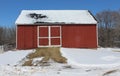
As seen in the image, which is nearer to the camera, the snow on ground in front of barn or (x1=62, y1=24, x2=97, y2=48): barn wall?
the snow on ground in front of barn

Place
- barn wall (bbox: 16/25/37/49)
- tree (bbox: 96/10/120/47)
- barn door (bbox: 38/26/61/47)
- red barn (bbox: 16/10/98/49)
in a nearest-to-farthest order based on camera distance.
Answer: barn door (bbox: 38/26/61/47), red barn (bbox: 16/10/98/49), barn wall (bbox: 16/25/37/49), tree (bbox: 96/10/120/47)

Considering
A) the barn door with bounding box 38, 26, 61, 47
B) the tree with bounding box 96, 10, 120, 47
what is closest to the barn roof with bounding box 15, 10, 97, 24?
the barn door with bounding box 38, 26, 61, 47

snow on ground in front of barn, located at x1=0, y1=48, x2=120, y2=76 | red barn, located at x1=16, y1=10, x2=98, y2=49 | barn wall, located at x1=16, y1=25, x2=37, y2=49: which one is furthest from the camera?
barn wall, located at x1=16, y1=25, x2=37, y2=49

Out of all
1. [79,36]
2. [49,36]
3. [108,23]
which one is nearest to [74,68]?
[49,36]

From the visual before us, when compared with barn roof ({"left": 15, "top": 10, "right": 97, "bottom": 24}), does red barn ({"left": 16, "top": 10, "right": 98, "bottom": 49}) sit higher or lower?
lower

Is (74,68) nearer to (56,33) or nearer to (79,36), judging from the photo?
(56,33)

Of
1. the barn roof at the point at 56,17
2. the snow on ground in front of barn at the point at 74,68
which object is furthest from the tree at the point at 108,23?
the snow on ground in front of barn at the point at 74,68

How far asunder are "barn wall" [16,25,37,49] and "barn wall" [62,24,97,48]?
3032 mm

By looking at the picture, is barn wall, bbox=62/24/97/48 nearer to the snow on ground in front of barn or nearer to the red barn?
the red barn

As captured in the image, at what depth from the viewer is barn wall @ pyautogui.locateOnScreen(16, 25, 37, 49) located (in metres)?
33.5

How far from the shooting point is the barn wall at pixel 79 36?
110 ft

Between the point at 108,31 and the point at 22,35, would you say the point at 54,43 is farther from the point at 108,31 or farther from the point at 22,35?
the point at 108,31

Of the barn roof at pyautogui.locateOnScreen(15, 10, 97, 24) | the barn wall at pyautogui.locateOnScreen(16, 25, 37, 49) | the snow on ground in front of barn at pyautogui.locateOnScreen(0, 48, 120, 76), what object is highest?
the barn roof at pyautogui.locateOnScreen(15, 10, 97, 24)

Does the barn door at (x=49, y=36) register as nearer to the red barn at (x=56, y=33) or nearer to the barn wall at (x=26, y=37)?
the red barn at (x=56, y=33)
